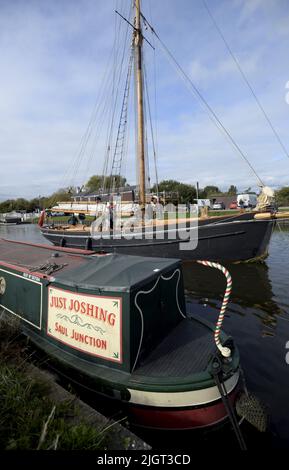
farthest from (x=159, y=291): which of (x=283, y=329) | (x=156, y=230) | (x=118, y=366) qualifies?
(x=156, y=230)

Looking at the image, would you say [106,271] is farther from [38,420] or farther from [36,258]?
[36,258]

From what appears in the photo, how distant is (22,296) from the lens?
525 centimetres

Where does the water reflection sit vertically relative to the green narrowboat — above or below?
below

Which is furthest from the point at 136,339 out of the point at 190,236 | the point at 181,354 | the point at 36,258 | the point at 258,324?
the point at 190,236

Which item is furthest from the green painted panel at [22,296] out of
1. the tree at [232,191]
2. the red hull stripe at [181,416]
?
the tree at [232,191]

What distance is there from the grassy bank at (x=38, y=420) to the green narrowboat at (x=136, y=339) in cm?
79

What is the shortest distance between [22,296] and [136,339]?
2838 millimetres

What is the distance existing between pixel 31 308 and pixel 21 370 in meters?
1.74

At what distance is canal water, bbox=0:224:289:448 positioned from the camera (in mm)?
3541

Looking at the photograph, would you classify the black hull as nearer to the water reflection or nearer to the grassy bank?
the water reflection

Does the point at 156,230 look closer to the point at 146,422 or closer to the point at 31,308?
the point at 31,308

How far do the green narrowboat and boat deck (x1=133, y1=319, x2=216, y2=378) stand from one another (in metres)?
0.01

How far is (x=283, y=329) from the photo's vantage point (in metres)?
6.45

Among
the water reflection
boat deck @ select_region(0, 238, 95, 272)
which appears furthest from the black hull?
boat deck @ select_region(0, 238, 95, 272)
